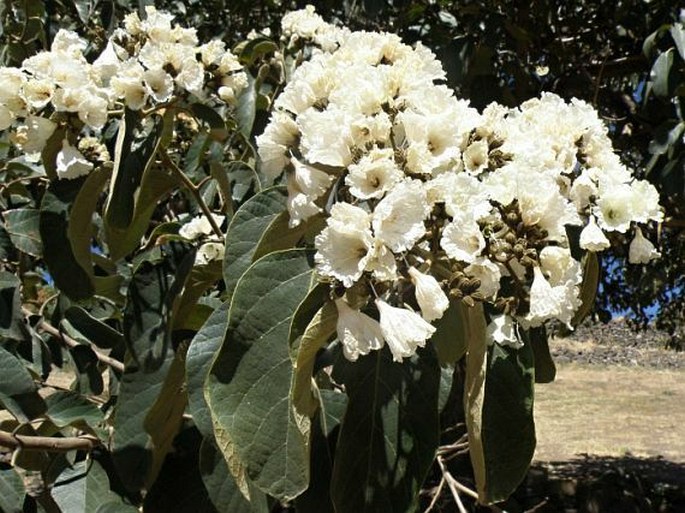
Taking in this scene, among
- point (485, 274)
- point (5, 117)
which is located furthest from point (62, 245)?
point (485, 274)

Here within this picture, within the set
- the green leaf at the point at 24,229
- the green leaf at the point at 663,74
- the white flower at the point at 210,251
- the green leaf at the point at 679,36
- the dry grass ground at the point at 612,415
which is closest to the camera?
the white flower at the point at 210,251

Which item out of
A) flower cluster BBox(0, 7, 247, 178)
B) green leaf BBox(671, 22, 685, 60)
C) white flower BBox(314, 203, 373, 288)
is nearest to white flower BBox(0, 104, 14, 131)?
flower cluster BBox(0, 7, 247, 178)

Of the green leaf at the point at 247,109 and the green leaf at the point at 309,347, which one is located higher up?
the green leaf at the point at 247,109

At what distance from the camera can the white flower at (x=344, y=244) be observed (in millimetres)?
965

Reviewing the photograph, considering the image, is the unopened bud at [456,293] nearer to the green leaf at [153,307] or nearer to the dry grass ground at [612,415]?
the green leaf at [153,307]

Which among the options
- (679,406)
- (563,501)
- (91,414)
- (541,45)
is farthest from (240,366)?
(679,406)

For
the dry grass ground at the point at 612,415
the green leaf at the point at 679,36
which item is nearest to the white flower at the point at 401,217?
the green leaf at the point at 679,36

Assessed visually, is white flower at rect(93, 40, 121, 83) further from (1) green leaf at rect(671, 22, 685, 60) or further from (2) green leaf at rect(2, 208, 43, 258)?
(1) green leaf at rect(671, 22, 685, 60)

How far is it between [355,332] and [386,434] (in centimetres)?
22

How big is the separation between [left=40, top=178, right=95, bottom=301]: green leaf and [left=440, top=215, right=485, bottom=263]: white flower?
0.76 metres

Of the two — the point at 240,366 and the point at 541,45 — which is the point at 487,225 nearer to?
the point at 240,366

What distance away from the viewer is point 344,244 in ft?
3.20

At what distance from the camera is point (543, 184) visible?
3.39 ft

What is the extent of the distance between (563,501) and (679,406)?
8.11 metres
